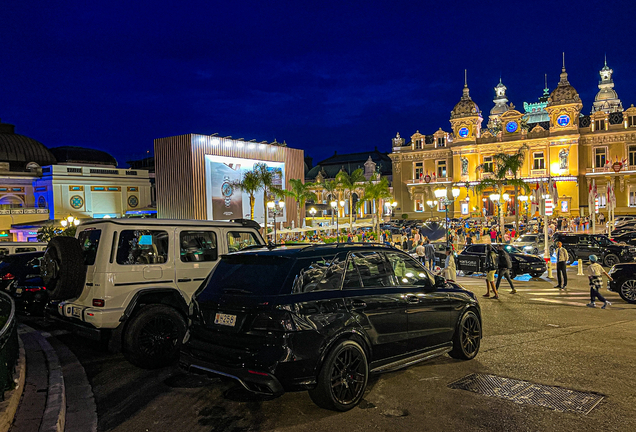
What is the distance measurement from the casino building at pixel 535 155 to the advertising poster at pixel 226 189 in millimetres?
20378

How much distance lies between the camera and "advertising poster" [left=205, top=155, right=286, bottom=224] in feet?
136

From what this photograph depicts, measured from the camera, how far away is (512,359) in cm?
678

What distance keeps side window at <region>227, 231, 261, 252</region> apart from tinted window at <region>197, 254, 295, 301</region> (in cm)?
262

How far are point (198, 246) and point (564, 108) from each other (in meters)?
58.0

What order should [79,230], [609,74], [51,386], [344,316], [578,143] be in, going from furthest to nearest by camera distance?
[609,74] → [578,143] → [79,230] → [51,386] → [344,316]

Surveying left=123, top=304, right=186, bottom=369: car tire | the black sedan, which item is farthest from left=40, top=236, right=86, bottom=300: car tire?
the black sedan

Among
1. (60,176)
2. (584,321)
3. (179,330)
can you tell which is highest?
(60,176)

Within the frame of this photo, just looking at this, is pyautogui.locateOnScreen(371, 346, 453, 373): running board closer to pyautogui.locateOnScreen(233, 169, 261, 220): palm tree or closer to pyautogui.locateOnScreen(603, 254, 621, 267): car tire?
pyautogui.locateOnScreen(603, 254, 621, 267): car tire

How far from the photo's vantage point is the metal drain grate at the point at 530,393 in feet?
16.6

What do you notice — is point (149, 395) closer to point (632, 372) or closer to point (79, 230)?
point (79, 230)

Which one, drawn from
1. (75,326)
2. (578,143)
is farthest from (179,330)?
(578,143)

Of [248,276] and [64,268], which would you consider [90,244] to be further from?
[248,276]

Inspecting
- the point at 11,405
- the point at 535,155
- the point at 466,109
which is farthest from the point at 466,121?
the point at 11,405

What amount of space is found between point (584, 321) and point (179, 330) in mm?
7895
